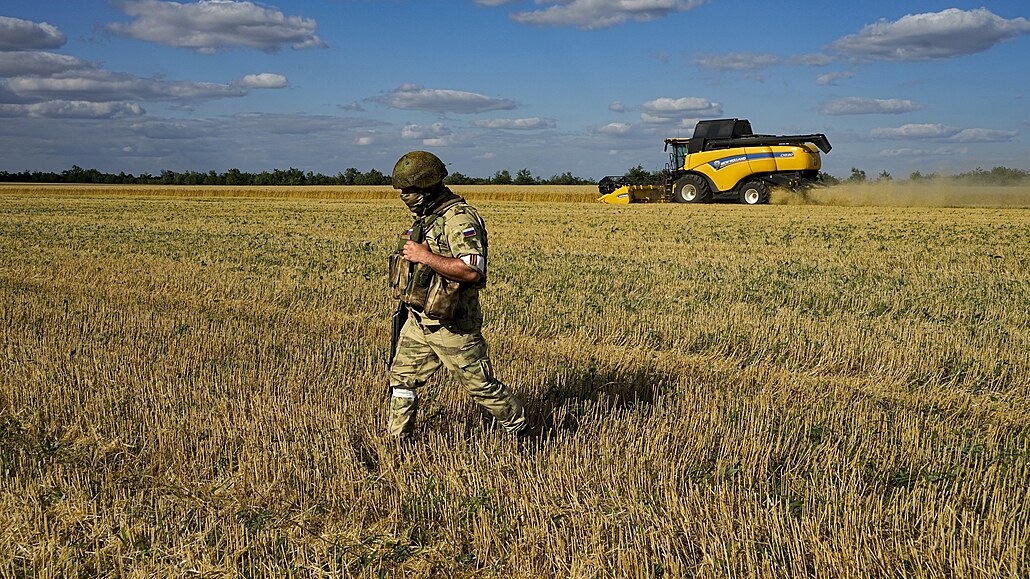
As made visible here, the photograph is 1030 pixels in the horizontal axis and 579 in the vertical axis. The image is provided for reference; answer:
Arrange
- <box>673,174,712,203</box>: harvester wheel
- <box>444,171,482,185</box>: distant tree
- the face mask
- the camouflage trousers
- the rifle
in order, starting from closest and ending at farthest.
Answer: the face mask → the camouflage trousers → the rifle → <box>673,174,712,203</box>: harvester wheel → <box>444,171,482,185</box>: distant tree

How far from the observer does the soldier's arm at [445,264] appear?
472 centimetres

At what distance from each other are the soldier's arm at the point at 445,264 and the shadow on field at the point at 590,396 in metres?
1.25

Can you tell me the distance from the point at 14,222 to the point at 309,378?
2299 cm

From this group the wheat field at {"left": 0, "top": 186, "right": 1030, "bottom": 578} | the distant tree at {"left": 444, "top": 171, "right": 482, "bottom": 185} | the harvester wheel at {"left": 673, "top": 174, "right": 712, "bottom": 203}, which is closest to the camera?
the wheat field at {"left": 0, "top": 186, "right": 1030, "bottom": 578}

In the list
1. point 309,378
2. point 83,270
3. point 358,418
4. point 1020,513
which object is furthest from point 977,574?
point 83,270

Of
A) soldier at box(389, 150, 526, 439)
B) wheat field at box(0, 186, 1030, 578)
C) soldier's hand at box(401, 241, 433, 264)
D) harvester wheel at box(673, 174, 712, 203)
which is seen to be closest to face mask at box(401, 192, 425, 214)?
soldier at box(389, 150, 526, 439)

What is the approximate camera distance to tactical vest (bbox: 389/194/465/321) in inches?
188

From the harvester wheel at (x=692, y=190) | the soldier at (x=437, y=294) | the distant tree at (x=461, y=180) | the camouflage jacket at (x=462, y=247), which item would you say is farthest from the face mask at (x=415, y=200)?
the distant tree at (x=461, y=180)

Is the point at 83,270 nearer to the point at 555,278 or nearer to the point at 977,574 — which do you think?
the point at 555,278

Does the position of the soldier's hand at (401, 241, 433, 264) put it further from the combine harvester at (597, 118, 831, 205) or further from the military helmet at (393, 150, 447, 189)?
the combine harvester at (597, 118, 831, 205)

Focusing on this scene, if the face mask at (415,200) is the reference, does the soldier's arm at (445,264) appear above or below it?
below

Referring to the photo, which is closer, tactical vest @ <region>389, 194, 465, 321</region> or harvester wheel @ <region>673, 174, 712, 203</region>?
tactical vest @ <region>389, 194, 465, 321</region>

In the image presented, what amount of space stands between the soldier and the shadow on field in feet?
2.28

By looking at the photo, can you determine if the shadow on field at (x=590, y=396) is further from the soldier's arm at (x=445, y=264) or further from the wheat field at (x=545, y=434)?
the soldier's arm at (x=445, y=264)
